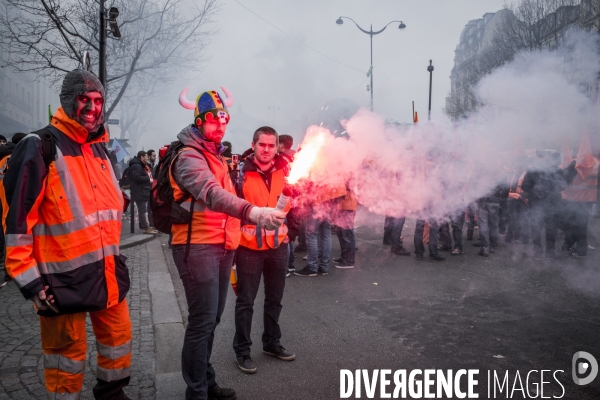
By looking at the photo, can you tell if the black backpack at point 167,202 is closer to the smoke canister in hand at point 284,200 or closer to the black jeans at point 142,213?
the smoke canister in hand at point 284,200

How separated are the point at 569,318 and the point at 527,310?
0.44 m

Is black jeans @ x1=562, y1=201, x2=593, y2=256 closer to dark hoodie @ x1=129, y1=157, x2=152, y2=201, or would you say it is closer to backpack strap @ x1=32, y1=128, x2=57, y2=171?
backpack strap @ x1=32, y1=128, x2=57, y2=171

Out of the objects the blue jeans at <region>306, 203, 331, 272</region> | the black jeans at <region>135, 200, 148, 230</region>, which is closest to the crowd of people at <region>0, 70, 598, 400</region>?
the blue jeans at <region>306, 203, 331, 272</region>

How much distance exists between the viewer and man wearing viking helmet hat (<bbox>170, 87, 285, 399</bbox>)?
270 cm

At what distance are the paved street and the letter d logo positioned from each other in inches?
2.1

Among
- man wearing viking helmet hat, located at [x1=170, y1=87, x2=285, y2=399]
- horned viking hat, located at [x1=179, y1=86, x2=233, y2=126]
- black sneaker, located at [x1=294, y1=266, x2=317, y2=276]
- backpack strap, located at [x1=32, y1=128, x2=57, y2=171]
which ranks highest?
horned viking hat, located at [x1=179, y1=86, x2=233, y2=126]

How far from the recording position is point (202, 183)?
264 cm

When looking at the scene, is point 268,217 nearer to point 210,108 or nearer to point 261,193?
point 210,108

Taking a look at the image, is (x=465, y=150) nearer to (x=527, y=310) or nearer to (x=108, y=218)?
(x=527, y=310)

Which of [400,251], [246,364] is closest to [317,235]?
[400,251]

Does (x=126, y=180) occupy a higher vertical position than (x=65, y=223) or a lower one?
higher

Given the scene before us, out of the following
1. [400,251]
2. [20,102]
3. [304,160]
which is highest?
[20,102]

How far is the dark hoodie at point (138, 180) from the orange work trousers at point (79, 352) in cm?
905

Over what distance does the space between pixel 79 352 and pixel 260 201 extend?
174 centimetres
